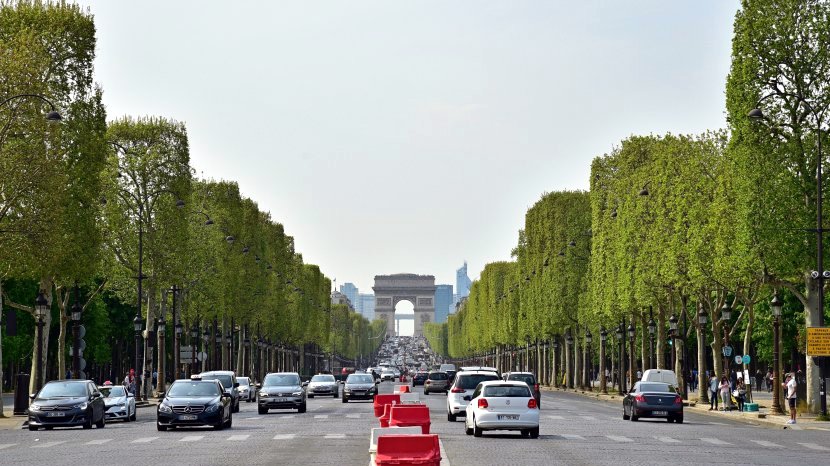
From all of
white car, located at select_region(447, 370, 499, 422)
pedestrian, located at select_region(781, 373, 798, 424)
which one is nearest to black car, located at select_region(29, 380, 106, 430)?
white car, located at select_region(447, 370, 499, 422)

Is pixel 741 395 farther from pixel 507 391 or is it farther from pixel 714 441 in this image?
pixel 507 391

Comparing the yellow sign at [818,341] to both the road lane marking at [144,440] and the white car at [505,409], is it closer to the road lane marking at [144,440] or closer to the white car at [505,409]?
the white car at [505,409]

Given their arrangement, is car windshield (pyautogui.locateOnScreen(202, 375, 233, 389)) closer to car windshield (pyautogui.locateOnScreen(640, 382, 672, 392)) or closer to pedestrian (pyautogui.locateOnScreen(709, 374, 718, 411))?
car windshield (pyautogui.locateOnScreen(640, 382, 672, 392))

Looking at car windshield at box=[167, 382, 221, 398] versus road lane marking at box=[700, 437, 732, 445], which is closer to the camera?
road lane marking at box=[700, 437, 732, 445]

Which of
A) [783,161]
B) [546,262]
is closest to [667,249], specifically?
[783,161]

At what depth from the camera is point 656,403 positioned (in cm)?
5116

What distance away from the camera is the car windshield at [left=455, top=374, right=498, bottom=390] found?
48.2 meters

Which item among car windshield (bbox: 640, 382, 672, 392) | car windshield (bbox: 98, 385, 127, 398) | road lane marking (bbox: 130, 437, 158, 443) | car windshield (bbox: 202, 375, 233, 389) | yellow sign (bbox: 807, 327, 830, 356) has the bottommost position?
road lane marking (bbox: 130, 437, 158, 443)

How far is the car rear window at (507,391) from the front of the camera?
3781 centimetres

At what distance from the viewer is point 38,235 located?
51.8 metres

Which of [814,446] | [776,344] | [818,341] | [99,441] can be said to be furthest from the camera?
[776,344]

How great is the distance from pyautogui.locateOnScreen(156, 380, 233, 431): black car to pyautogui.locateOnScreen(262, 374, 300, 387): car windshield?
59.0 ft

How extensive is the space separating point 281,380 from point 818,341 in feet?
79.9

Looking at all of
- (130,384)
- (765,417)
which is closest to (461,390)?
(765,417)
